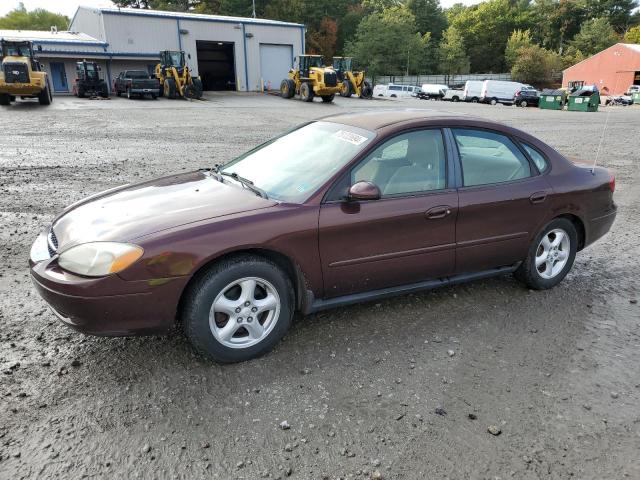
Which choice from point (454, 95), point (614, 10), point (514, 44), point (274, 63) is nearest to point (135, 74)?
point (274, 63)

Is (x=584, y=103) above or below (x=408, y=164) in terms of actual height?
below

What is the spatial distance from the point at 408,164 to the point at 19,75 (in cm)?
2356

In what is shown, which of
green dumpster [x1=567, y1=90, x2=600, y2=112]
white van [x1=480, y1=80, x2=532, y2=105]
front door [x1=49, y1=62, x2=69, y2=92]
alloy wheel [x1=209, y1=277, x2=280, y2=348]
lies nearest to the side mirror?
alloy wheel [x1=209, y1=277, x2=280, y2=348]

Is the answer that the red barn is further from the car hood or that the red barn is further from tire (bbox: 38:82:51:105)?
the car hood

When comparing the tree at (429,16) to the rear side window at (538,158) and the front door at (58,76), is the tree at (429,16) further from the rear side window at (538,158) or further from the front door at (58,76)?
the rear side window at (538,158)

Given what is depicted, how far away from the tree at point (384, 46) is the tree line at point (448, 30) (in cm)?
13

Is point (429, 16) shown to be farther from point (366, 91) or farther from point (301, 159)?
point (301, 159)

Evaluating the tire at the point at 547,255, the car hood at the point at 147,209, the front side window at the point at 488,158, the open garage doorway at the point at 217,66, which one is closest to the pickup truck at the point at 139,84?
the open garage doorway at the point at 217,66

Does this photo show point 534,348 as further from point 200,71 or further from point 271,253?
point 200,71

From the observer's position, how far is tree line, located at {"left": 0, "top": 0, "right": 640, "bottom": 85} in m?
63.2

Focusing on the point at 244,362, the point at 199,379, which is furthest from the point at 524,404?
the point at 199,379

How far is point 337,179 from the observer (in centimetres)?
329

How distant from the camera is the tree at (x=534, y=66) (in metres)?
65.2

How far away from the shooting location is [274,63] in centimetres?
4225
